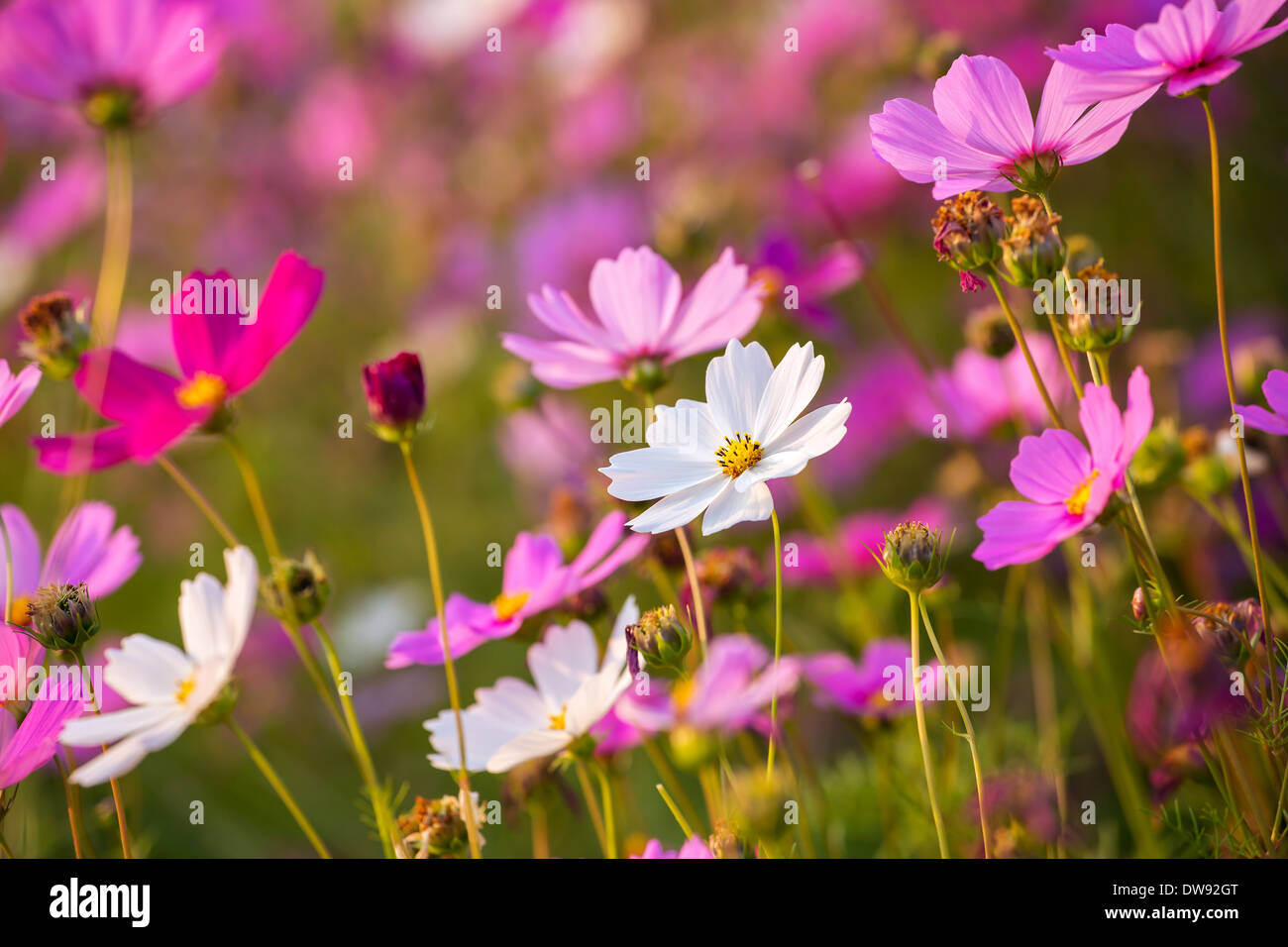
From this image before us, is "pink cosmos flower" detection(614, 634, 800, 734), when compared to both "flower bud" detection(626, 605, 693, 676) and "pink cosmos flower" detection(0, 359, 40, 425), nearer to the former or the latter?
"flower bud" detection(626, 605, 693, 676)

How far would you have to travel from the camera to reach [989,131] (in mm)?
366

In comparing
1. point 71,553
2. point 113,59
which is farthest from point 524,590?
point 113,59

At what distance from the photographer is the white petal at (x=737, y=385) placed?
384 mm

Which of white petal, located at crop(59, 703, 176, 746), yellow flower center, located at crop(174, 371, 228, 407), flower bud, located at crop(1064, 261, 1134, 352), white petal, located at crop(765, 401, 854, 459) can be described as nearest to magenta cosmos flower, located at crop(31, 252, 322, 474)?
yellow flower center, located at crop(174, 371, 228, 407)

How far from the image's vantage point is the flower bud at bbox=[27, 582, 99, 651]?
0.38 meters

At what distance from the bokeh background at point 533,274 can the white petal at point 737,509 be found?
0.23 metres

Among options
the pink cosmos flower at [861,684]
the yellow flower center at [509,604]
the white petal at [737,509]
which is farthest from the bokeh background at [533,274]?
the white petal at [737,509]

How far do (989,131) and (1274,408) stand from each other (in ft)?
0.49

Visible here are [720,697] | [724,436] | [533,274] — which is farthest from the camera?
[533,274]

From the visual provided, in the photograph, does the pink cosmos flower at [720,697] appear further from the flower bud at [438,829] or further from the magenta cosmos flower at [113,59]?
the magenta cosmos flower at [113,59]

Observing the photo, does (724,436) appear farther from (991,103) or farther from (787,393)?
(991,103)

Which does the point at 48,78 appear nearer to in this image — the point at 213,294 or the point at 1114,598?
the point at 213,294

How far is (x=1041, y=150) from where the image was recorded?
14.8 inches
